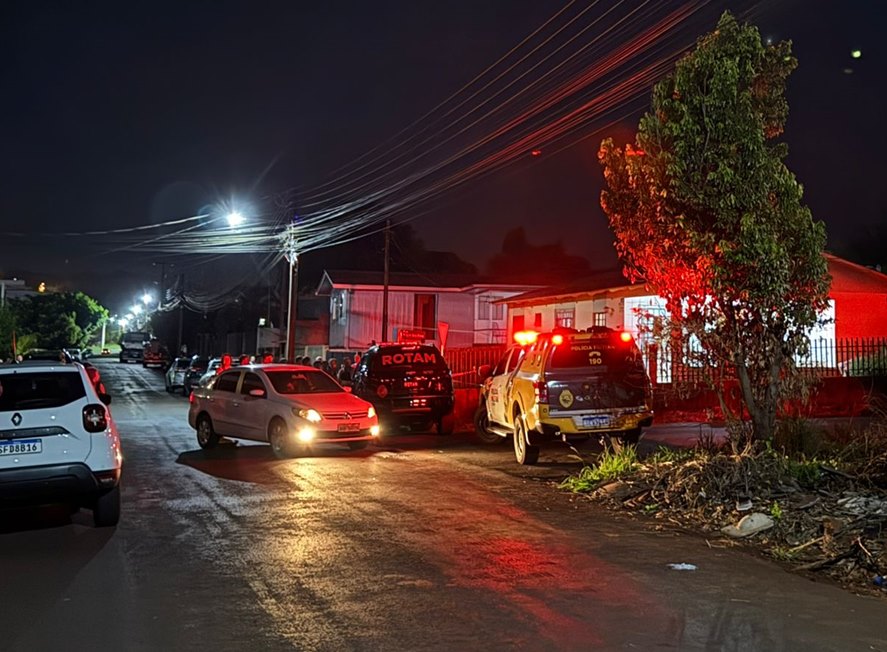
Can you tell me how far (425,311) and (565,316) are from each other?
12552 millimetres

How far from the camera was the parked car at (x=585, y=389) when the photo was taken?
12.7 meters

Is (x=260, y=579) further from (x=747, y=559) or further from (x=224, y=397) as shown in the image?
(x=224, y=397)

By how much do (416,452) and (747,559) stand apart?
8.48 metres

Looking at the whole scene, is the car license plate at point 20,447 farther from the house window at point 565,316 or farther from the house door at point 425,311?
the house door at point 425,311

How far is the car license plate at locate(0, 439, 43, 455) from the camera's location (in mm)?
8008

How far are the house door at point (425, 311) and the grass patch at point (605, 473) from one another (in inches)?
1278

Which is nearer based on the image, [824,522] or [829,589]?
[829,589]

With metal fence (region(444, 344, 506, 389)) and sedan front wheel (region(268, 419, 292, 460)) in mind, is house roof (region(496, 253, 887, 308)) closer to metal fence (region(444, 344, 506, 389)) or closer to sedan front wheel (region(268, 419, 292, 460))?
metal fence (region(444, 344, 506, 389))

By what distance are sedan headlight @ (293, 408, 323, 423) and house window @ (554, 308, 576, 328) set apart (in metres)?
19.6

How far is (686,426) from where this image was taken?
17.8m

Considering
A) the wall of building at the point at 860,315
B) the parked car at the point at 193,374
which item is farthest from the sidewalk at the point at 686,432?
the parked car at the point at 193,374

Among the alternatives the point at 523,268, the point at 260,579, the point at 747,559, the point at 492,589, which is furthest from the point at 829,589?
the point at 523,268

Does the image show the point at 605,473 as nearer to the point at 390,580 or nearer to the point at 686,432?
the point at 390,580

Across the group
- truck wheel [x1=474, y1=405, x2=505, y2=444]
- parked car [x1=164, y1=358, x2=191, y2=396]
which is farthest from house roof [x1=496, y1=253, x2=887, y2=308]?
parked car [x1=164, y1=358, x2=191, y2=396]
